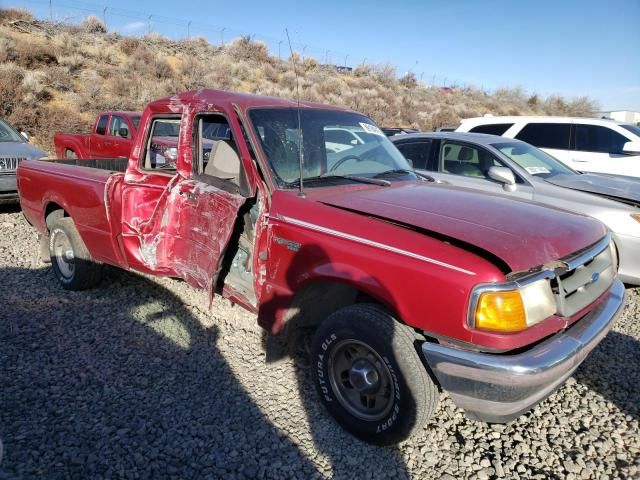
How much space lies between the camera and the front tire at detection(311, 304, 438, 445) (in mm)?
2328

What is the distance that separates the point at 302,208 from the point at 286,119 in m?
0.94

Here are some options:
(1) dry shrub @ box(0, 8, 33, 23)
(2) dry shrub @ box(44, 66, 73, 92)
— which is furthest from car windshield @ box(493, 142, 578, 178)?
(1) dry shrub @ box(0, 8, 33, 23)

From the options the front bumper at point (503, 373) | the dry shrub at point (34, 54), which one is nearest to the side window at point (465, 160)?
the front bumper at point (503, 373)

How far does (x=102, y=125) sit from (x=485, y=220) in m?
10.8

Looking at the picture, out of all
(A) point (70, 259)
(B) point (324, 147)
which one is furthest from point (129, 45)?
(B) point (324, 147)

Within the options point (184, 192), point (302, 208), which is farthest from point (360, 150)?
point (184, 192)

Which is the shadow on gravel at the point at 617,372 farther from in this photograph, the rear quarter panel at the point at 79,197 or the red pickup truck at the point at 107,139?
the red pickup truck at the point at 107,139

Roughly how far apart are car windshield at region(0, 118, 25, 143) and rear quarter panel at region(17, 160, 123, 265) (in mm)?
4264

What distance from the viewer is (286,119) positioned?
3322 millimetres

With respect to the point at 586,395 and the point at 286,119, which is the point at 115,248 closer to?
the point at 286,119

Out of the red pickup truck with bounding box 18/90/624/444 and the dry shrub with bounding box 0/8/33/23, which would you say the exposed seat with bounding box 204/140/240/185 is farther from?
the dry shrub with bounding box 0/8/33/23

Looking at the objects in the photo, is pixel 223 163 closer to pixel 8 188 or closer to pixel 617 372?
pixel 617 372

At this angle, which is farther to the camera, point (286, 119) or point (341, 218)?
point (286, 119)

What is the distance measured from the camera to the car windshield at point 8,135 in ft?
27.2
